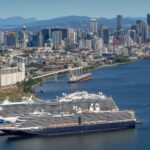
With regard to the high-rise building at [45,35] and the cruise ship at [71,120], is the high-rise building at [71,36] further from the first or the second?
the cruise ship at [71,120]

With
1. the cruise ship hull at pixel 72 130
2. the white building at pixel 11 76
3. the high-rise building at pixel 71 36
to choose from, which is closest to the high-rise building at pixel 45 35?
the high-rise building at pixel 71 36

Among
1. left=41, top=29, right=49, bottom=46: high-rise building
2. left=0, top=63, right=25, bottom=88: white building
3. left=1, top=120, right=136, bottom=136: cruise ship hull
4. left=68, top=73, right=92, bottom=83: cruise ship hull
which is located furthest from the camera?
left=41, top=29, right=49, bottom=46: high-rise building

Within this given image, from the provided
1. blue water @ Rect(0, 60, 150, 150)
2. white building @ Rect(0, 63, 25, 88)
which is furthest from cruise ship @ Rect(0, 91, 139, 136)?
white building @ Rect(0, 63, 25, 88)

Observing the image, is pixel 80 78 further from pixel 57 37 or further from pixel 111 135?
pixel 57 37

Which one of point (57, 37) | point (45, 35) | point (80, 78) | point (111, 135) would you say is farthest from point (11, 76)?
point (45, 35)

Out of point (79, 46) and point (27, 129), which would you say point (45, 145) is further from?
point (79, 46)

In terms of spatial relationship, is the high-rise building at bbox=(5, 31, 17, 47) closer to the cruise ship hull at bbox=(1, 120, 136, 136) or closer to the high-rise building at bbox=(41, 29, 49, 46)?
the high-rise building at bbox=(41, 29, 49, 46)

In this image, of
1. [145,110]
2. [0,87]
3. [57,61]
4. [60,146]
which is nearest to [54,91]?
[0,87]
